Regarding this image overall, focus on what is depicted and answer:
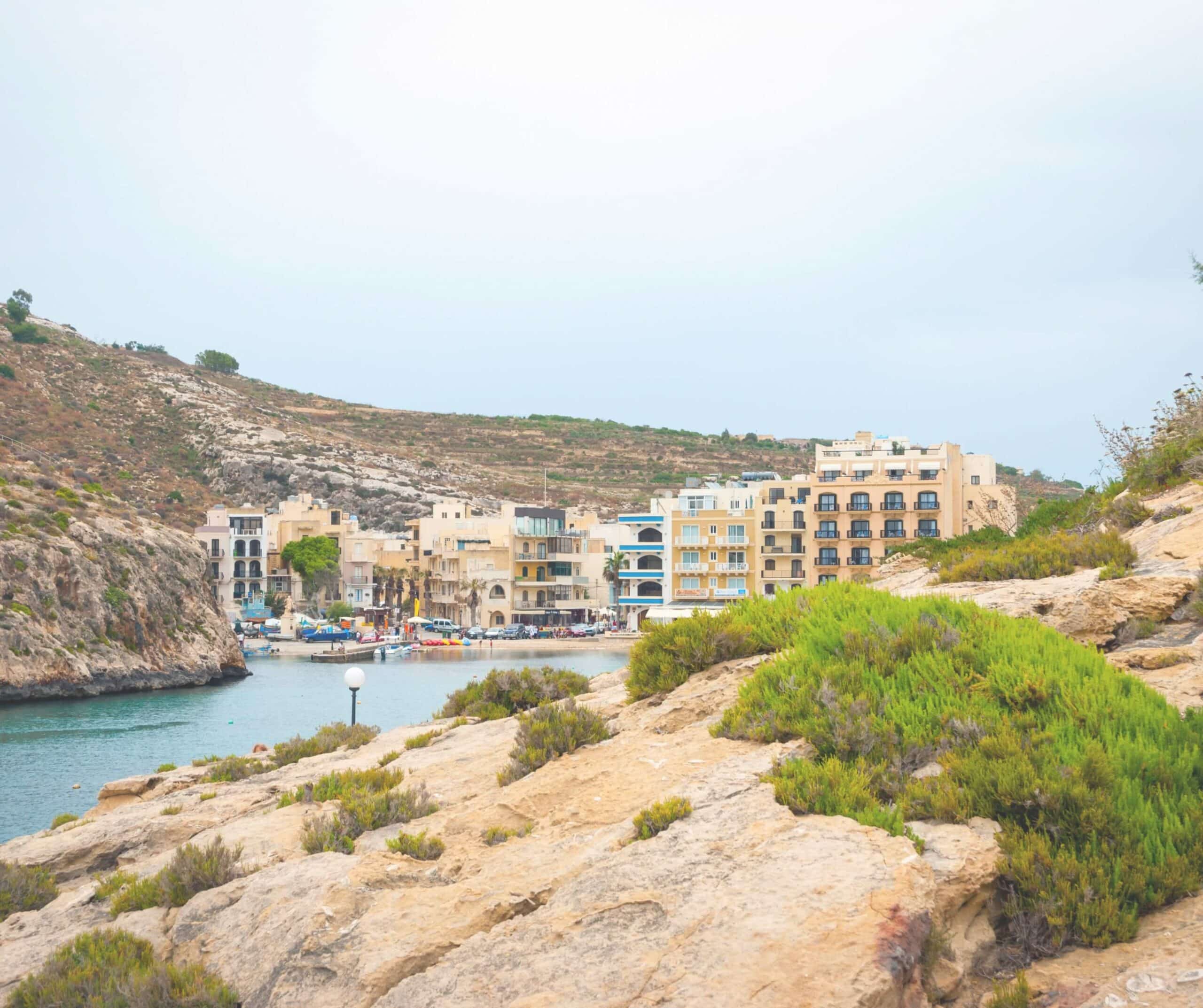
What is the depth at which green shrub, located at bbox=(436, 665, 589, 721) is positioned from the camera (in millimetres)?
12977

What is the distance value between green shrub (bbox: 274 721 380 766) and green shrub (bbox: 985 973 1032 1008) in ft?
31.8

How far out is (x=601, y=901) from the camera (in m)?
6.22

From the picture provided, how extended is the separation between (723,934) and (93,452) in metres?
117

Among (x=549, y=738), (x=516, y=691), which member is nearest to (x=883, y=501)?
(x=516, y=691)

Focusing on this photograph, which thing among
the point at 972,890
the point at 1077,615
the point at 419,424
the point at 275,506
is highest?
the point at 419,424

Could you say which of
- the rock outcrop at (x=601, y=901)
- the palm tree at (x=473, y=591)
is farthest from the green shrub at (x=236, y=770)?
the palm tree at (x=473, y=591)

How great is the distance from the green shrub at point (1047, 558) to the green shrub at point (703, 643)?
385 cm

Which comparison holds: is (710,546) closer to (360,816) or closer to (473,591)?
(473,591)

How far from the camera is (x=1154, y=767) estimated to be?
6.40m

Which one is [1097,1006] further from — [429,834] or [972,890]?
[429,834]

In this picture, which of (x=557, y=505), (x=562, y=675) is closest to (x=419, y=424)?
(x=557, y=505)

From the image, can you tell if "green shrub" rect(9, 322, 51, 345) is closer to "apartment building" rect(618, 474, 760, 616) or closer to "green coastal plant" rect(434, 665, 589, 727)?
"apartment building" rect(618, 474, 760, 616)

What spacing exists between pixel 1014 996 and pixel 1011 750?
1.74 meters

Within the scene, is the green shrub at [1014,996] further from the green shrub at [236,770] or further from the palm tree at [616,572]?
the palm tree at [616,572]
